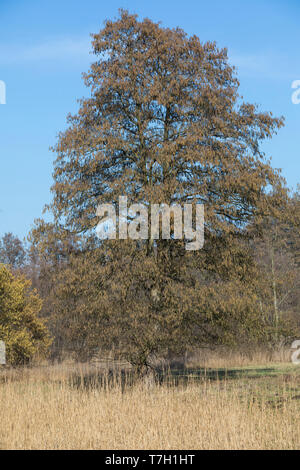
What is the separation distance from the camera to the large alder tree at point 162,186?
1435 centimetres

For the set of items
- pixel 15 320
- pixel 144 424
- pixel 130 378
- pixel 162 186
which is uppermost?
pixel 162 186

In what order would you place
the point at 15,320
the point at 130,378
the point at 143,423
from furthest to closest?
the point at 15,320 < the point at 130,378 < the point at 143,423

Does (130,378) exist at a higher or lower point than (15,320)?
lower

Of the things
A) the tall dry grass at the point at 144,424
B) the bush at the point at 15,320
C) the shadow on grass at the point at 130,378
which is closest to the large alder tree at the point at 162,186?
the shadow on grass at the point at 130,378

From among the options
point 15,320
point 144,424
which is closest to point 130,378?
point 144,424

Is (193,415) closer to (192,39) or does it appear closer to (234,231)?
(234,231)

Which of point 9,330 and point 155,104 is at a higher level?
point 155,104

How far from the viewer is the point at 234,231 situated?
16.0 meters

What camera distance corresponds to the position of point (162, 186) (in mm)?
14430

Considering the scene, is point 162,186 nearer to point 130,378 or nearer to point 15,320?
point 130,378

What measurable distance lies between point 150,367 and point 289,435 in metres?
7.28

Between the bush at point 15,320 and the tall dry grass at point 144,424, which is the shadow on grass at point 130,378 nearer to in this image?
the tall dry grass at point 144,424

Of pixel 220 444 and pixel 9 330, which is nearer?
pixel 220 444
